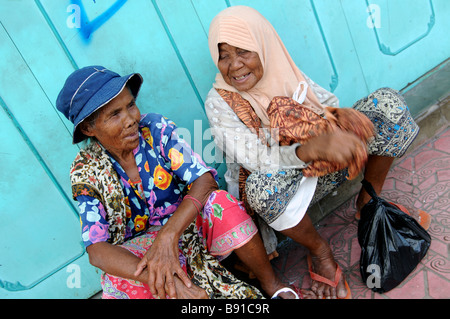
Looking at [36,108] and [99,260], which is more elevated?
[36,108]

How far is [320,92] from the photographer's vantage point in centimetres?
239

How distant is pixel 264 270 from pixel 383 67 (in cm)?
216

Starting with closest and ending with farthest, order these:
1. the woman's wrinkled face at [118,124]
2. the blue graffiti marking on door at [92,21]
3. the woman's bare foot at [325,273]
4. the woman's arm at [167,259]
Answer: the woman's arm at [167,259]
the woman's wrinkled face at [118,124]
the woman's bare foot at [325,273]
the blue graffiti marking on door at [92,21]

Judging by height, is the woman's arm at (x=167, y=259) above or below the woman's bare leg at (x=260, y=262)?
above

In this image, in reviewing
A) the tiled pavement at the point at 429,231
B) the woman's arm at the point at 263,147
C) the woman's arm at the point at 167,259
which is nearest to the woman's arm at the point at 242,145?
the woman's arm at the point at 263,147

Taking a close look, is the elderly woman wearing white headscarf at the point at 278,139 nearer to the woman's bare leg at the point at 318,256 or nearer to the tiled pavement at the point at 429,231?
the woman's bare leg at the point at 318,256

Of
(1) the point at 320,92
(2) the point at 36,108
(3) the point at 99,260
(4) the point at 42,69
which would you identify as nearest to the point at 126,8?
(4) the point at 42,69

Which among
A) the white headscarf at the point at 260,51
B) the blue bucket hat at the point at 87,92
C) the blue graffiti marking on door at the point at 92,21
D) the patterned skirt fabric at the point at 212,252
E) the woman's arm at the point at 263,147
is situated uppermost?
the blue graffiti marking on door at the point at 92,21

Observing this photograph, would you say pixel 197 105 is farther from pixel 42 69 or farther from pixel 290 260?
pixel 290 260

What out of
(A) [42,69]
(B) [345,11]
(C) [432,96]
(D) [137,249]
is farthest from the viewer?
(C) [432,96]

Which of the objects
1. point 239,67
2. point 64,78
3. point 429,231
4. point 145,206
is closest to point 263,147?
point 239,67

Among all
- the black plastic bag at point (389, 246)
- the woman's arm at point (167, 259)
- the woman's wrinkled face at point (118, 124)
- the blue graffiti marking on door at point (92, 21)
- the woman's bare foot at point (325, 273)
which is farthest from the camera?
the blue graffiti marking on door at point (92, 21)

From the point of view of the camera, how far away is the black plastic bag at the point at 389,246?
6.09ft

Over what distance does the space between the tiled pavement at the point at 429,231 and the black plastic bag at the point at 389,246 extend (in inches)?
3.0
